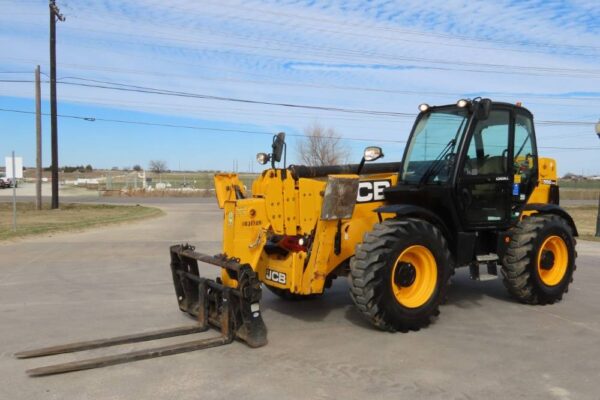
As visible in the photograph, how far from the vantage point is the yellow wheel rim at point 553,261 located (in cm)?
685

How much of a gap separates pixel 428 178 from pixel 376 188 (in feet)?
2.02

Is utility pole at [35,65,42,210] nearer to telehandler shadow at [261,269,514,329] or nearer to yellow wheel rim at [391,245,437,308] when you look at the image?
telehandler shadow at [261,269,514,329]

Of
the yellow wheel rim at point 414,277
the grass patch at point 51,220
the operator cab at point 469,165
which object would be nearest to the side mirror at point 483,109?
the operator cab at point 469,165

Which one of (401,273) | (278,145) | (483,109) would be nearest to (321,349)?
(401,273)

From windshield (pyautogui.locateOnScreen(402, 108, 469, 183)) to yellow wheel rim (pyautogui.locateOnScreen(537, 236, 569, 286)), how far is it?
1.90 m

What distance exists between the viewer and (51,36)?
25.9 metres

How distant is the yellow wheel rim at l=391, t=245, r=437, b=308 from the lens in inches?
216

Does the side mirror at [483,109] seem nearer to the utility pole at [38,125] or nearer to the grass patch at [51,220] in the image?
the grass patch at [51,220]

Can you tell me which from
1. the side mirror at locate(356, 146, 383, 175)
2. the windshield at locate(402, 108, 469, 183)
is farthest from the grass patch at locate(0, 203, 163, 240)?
the side mirror at locate(356, 146, 383, 175)

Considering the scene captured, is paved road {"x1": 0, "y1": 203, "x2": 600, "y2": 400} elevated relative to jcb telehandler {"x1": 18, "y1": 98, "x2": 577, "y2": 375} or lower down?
lower down

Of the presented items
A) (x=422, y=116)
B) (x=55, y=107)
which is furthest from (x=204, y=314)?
(x=55, y=107)

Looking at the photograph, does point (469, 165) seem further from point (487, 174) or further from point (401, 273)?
point (401, 273)

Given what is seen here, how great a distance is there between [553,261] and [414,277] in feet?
8.25

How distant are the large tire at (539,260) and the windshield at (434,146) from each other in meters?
1.34
